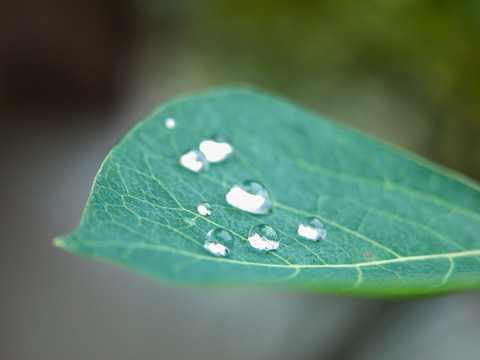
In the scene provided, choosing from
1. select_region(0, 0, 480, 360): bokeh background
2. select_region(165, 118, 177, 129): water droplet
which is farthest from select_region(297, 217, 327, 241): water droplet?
select_region(0, 0, 480, 360): bokeh background

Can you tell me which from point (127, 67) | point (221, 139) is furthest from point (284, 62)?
point (221, 139)

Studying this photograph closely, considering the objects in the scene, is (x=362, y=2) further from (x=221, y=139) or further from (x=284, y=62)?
(x=221, y=139)

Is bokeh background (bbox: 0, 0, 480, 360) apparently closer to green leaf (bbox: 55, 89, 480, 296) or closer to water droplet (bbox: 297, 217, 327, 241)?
green leaf (bbox: 55, 89, 480, 296)

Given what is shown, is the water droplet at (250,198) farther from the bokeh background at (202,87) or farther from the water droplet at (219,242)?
the bokeh background at (202,87)

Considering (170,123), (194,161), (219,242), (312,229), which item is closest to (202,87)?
(170,123)

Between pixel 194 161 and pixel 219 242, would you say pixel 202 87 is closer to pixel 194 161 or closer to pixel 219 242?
pixel 194 161

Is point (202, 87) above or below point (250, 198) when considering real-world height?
above
